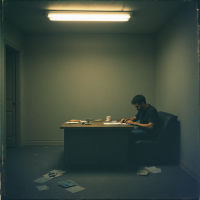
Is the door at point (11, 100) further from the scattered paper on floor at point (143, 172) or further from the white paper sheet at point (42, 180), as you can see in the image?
the scattered paper on floor at point (143, 172)

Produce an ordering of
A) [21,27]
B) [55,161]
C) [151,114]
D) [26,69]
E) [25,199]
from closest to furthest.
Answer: [25,199] < [151,114] < [55,161] < [21,27] < [26,69]

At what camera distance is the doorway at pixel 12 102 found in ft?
15.0

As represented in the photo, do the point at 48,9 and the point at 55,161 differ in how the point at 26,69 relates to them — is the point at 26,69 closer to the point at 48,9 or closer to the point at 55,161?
the point at 48,9

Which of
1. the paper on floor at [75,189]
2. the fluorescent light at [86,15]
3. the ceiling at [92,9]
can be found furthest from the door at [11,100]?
the paper on floor at [75,189]

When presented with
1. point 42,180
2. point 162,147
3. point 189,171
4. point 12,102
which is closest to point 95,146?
point 42,180

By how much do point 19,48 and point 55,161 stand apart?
9.18ft

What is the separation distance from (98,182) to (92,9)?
9.80ft

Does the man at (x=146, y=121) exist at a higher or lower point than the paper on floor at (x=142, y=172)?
higher

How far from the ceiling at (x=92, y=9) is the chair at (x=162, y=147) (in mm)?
2026

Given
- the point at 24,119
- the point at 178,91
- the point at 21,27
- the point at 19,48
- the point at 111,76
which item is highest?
the point at 21,27

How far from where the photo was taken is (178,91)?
11.3 feet

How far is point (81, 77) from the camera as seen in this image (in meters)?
4.88

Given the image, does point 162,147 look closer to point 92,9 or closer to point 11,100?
point 92,9

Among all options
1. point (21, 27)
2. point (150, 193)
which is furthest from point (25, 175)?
point (21, 27)
